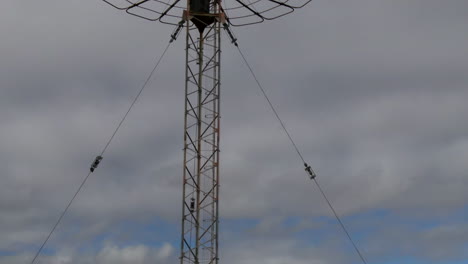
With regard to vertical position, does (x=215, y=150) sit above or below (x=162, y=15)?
below

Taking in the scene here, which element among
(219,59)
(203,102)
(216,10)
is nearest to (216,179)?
(203,102)

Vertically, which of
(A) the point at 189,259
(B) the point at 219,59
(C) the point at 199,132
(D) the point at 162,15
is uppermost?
(D) the point at 162,15

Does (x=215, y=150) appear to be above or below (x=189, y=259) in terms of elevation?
above

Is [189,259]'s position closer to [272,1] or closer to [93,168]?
[93,168]

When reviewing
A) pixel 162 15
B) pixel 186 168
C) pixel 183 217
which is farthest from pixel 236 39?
pixel 183 217

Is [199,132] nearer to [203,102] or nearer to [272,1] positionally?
[203,102]

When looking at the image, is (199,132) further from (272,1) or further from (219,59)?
(272,1)

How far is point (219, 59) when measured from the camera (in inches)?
2339

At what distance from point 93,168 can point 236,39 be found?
16027mm

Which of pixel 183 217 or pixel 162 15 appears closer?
pixel 183 217

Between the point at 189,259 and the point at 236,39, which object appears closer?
the point at 189,259

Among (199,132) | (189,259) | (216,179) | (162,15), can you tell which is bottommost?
(189,259)

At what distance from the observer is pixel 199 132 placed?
57.3 metres

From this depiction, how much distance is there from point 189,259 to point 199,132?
10.0 metres
